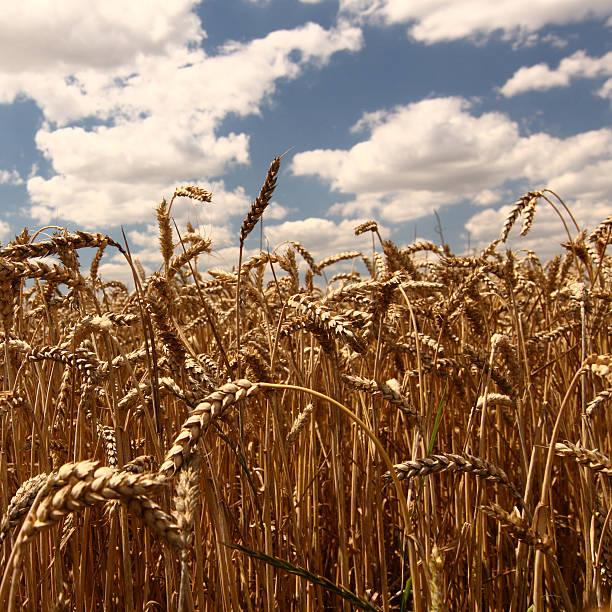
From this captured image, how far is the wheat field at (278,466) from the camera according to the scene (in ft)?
3.46

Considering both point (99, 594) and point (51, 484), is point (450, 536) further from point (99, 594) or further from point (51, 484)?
point (51, 484)

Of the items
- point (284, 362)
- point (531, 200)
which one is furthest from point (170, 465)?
point (531, 200)

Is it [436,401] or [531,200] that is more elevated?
[531,200]

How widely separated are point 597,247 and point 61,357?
2.83 meters

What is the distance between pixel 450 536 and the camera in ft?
7.20

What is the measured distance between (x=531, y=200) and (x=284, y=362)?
1.50m

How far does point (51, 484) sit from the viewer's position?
0.82 metres

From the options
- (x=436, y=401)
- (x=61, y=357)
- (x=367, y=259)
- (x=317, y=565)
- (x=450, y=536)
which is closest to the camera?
(x=61, y=357)

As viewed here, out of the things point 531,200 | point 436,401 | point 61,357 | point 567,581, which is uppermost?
point 531,200

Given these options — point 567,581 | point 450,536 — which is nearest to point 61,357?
point 450,536

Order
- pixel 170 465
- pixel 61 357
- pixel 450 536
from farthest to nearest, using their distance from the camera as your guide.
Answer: pixel 450 536 → pixel 61 357 → pixel 170 465

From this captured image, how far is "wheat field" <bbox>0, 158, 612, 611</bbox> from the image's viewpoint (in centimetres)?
105

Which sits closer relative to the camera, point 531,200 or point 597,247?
point 531,200

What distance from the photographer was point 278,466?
191 cm
